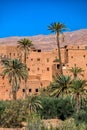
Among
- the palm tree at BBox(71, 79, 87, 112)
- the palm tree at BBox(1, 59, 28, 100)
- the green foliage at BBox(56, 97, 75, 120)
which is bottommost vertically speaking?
the green foliage at BBox(56, 97, 75, 120)

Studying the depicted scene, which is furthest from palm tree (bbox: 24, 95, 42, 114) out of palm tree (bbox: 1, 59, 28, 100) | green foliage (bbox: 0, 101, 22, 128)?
palm tree (bbox: 1, 59, 28, 100)

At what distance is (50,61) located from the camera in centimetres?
7575

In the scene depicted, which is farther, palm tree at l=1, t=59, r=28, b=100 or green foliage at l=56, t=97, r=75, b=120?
palm tree at l=1, t=59, r=28, b=100

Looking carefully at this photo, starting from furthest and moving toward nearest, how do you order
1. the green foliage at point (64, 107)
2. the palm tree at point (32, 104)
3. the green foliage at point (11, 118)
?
the green foliage at point (64, 107) → the palm tree at point (32, 104) → the green foliage at point (11, 118)

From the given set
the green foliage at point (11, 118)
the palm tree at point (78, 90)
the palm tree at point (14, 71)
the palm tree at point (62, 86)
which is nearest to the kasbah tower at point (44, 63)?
the palm tree at point (14, 71)

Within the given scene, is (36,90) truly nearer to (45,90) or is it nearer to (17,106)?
(45,90)

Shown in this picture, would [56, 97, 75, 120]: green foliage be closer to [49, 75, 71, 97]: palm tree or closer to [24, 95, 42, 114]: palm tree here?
[49, 75, 71, 97]: palm tree

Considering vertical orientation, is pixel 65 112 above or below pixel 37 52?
below

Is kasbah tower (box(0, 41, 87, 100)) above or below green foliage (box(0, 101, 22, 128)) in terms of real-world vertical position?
above

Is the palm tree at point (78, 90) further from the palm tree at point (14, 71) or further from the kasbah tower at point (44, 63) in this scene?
the kasbah tower at point (44, 63)

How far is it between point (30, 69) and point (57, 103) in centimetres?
2529

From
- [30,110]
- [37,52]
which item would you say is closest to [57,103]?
[30,110]

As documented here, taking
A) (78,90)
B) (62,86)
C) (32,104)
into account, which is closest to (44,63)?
(62,86)

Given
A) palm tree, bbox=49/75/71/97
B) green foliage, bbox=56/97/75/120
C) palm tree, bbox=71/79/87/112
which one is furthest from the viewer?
palm tree, bbox=49/75/71/97
